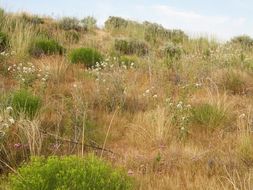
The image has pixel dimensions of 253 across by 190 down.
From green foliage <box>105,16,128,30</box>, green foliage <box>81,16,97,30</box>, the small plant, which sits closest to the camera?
the small plant

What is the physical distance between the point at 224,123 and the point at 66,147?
87.5 inches

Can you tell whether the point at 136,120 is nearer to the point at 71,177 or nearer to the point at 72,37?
the point at 71,177

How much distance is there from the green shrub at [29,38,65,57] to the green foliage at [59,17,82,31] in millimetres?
4760

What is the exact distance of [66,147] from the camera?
495cm

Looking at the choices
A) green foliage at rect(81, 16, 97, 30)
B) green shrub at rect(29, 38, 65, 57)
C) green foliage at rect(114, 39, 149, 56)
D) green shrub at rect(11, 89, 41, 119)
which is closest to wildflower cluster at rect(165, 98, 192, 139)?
green shrub at rect(11, 89, 41, 119)

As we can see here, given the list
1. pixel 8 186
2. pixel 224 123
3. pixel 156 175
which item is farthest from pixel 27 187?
pixel 224 123

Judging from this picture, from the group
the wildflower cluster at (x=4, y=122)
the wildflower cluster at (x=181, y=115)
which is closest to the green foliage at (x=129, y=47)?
the wildflower cluster at (x=181, y=115)

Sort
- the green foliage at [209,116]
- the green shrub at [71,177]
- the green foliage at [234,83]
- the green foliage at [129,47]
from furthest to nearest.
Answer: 1. the green foliage at [129,47]
2. the green foliage at [234,83]
3. the green foliage at [209,116]
4. the green shrub at [71,177]

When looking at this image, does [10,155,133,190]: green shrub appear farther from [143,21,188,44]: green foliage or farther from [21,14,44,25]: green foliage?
[21,14,44,25]: green foliage

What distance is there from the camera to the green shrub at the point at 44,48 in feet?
33.6

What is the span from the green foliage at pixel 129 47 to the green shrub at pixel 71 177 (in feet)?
30.0

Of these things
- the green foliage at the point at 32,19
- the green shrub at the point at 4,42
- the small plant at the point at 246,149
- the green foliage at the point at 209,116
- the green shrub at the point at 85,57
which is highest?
the green foliage at the point at 32,19

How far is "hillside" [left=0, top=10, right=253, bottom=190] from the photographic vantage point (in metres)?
4.58

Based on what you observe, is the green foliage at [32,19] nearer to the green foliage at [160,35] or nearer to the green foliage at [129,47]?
the green foliage at [129,47]
